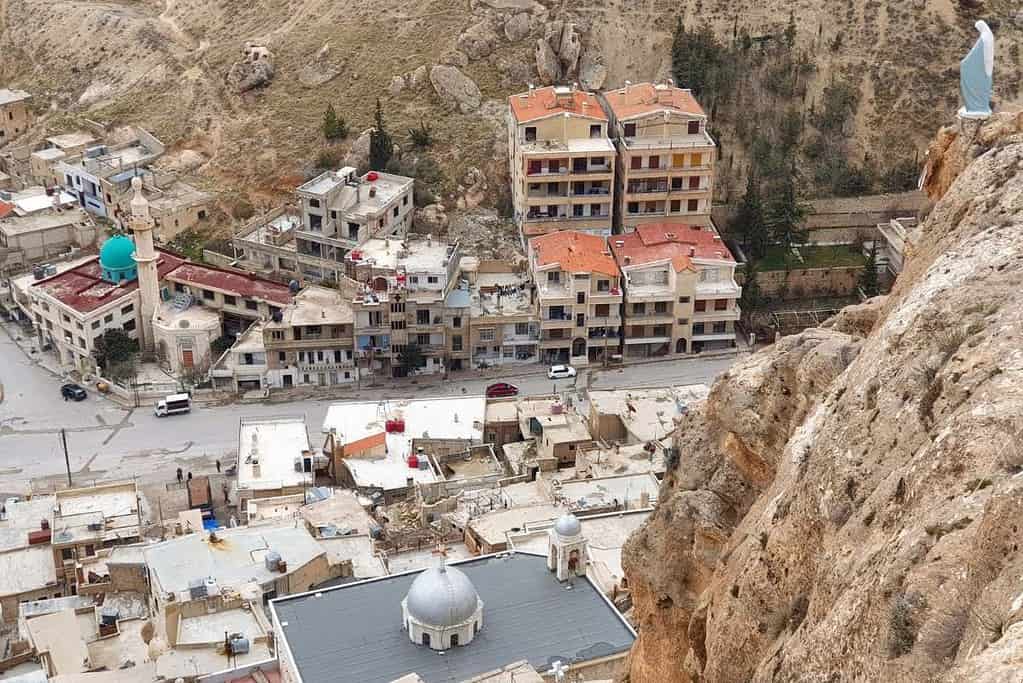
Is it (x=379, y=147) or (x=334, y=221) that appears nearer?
(x=334, y=221)

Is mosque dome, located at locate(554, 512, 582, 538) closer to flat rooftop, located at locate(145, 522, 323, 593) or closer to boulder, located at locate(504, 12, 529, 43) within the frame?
flat rooftop, located at locate(145, 522, 323, 593)

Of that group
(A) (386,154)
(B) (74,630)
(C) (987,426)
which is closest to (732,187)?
(A) (386,154)

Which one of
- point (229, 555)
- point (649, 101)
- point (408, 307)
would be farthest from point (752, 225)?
point (229, 555)

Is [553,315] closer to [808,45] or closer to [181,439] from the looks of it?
[181,439]

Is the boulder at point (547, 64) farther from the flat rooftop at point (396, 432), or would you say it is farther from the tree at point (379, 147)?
the flat rooftop at point (396, 432)

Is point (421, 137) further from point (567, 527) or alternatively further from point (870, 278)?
point (567, 527)
